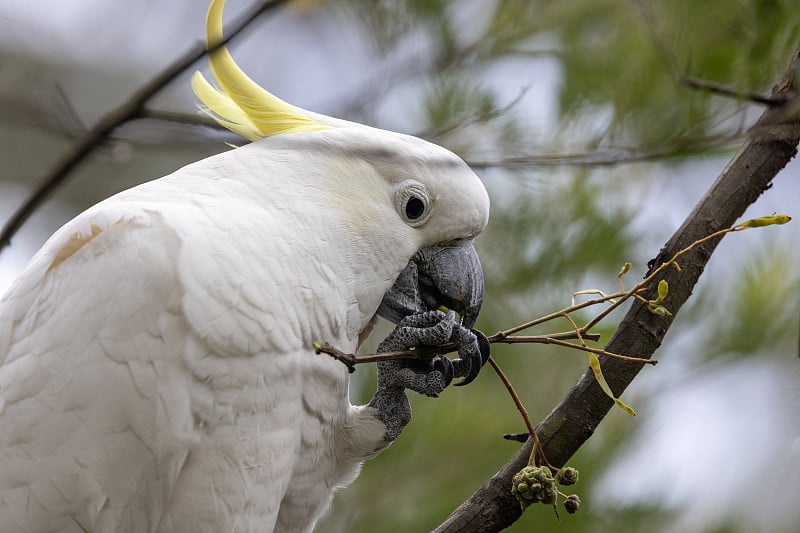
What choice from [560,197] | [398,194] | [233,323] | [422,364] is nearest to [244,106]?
[398,194]

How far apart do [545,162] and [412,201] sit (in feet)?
2.06

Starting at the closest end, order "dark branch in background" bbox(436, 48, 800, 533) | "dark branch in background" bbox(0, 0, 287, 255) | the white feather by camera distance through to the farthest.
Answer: "dark branch in background" bbox(0, 0, 287, 255) < the white feather < "dark branch in background" bbox(436, 48, 800, 533)

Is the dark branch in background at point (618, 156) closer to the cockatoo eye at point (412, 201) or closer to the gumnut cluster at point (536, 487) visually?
the cockatoo eye at point (412, 201)

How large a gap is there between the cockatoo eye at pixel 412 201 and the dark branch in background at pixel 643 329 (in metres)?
0.58

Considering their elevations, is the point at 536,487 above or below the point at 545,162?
below

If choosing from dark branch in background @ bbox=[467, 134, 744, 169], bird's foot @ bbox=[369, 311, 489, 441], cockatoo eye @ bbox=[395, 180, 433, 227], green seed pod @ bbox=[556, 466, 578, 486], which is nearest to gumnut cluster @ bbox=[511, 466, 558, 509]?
green seed pod @ bbox=[556, 466, 578, 486]

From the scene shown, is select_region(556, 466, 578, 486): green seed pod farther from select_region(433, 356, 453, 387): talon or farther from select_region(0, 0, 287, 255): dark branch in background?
select_region(0, 0, 287, 255): dark branch in background

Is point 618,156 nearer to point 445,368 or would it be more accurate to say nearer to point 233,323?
point 445,368

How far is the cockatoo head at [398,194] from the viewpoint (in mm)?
2256

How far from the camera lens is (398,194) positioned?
7.54ft

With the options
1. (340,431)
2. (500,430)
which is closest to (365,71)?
(340,431)

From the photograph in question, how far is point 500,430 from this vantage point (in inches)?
124

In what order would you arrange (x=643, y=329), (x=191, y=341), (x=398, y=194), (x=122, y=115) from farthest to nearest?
(x=398, y=194) < (x=643, y=329) < (x=191, y=341) < (x=122, y=115)

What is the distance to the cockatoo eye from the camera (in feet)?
7.53
